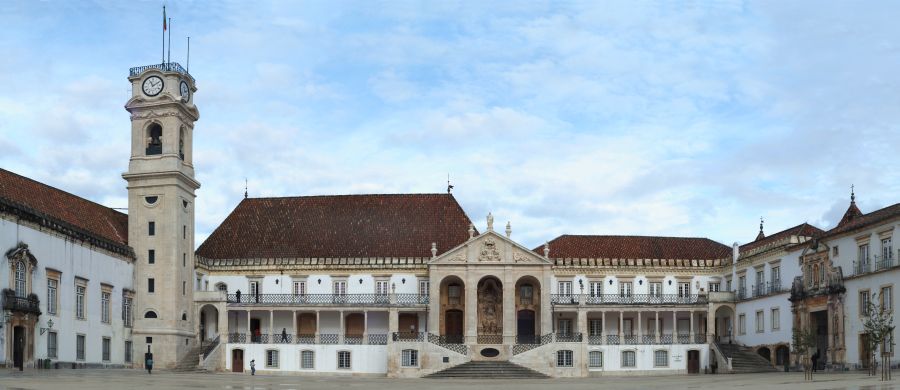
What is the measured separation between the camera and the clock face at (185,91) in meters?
60.6

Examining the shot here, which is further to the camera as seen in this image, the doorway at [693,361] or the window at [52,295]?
the doorway at [693,361]

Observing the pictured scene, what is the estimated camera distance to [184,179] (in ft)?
198

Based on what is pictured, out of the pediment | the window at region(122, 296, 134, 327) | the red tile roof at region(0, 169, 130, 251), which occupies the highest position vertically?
the red tile roof at region(0, 169, 130, 251)

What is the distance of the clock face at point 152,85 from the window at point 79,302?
37.5ft

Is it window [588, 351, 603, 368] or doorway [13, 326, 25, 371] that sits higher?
doorway [13, 326, 25, 371]

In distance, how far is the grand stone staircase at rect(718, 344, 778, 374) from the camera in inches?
2285

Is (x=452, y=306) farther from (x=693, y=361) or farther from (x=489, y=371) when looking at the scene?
(x=693, y=361)

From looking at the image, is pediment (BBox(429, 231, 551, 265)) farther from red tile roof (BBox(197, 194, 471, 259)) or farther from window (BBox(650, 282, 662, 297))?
window (BBox(650, 282, 662, 297))

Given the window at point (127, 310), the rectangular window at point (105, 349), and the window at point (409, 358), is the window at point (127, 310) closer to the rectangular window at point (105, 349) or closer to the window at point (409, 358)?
the rectangular window at point (105, 349)

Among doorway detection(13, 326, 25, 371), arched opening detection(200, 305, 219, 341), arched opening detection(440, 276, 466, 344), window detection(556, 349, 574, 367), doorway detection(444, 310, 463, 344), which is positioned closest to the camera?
doorway detection(13, 326, 25, 371)

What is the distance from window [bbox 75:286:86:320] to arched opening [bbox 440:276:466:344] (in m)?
19.6

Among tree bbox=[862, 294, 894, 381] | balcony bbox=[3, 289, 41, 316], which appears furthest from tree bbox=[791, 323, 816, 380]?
balcony bbox=[3, 289, 41, 316]

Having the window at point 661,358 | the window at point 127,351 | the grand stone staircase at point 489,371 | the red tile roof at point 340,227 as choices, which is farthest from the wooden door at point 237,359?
the window at point 661,358

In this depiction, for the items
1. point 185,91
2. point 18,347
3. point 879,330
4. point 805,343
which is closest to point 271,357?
point 185,91
